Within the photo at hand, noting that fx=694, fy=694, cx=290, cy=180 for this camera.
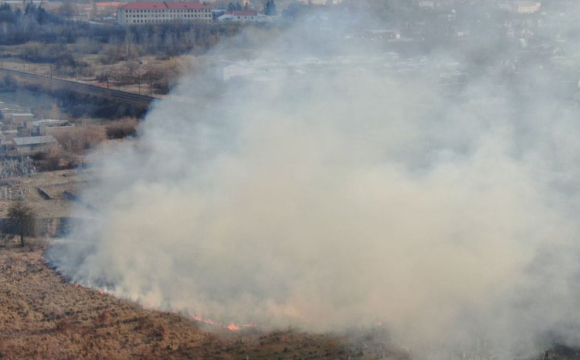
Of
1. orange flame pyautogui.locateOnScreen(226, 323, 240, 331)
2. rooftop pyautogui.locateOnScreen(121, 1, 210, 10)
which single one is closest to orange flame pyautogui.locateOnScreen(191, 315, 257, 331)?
orange flame pyautogui.locateOnScreen(226, 323, 240, 331)

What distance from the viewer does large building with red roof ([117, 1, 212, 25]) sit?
37500 millimetres

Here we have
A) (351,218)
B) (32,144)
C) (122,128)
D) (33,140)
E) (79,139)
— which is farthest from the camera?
(122,128)

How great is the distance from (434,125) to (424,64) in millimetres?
7166

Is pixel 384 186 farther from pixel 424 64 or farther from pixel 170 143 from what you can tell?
pixel 424 64

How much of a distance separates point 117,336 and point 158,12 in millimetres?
34018

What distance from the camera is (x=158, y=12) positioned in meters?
38.9

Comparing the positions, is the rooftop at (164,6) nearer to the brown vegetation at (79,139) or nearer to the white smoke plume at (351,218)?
the brown vegetation at (79,139)

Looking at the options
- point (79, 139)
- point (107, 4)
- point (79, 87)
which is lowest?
point (79, 139)

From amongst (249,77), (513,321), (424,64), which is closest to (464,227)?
(513,321)

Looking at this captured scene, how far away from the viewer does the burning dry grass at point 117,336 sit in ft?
22.7

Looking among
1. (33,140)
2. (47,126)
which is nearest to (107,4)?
(47,126)

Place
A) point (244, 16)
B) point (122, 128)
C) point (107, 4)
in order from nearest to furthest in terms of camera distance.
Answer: point (122, 128)
point (244, 16)
point (107, 4)

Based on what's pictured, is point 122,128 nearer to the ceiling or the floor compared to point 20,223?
nearer to the ceiling

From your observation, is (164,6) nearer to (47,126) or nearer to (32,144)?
(47,126)
